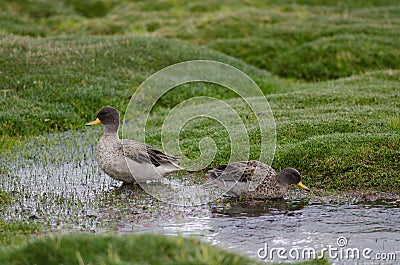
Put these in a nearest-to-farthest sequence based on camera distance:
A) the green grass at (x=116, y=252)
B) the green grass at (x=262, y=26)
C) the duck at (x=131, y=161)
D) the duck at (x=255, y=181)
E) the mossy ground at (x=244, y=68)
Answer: the green grass at (x=116, y=252) → the duck at (x=255, y=181) → the duck at (x=131, y=161) → the mossy ground at (x=244, y=68) → the green grass at (x=262, y=26)

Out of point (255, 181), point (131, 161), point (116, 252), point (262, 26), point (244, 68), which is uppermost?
point (262, 26)

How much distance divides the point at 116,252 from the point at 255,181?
504cm

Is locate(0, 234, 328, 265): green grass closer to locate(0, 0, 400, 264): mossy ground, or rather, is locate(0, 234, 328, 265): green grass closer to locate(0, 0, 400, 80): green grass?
locate(0, 0, 400, 264): mossy ground

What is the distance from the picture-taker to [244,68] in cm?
2512

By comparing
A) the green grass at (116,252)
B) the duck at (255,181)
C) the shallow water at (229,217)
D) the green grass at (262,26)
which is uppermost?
the green grass at (262,26)

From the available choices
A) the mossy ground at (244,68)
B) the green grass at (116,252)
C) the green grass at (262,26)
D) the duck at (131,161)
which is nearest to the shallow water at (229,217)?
the duck at (131,161)

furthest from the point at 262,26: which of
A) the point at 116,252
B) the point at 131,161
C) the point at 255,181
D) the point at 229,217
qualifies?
the point at 116,252

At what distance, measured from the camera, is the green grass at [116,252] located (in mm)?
6898

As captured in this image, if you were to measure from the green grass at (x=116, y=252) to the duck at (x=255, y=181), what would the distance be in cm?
414

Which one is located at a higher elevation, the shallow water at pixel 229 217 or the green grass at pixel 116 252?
the green grass at pixel 116 252

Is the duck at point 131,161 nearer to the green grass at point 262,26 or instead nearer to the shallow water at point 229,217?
the shallow water at point 229,217

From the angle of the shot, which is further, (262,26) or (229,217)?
(262,26)

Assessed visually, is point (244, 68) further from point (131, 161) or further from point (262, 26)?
point (131, 161)

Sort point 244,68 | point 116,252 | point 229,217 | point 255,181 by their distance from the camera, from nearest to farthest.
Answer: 1. point 116,252
2. point 229,217
3. point 255,181
4. point 244,68
